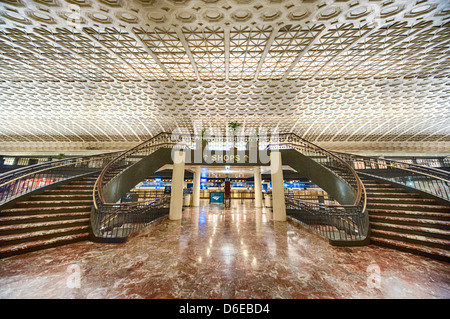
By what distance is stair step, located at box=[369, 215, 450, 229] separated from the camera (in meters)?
4.44

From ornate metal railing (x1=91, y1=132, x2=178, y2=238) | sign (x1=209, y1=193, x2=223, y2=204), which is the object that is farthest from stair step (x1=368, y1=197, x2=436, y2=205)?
sign (x1=209, y1=193, x2=223, y2=204)

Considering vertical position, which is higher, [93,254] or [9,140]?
[9,140]

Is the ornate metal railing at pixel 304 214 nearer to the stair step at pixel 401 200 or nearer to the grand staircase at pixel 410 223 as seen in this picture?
the grand staircase at pixel 410 223

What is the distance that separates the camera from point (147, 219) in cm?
720

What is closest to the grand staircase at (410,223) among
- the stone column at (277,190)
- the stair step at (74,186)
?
the stone column at (277,190)

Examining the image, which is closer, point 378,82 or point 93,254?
point 93,254

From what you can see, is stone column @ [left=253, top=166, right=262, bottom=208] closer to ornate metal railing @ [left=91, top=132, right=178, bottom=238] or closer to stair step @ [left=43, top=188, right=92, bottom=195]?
ornate metal railing @ [left=91, top=132, right=178, bottom=238]

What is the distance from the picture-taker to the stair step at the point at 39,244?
3.60 meters

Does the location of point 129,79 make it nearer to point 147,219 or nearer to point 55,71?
point 55,71

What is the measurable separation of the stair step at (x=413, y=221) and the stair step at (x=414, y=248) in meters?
0.81

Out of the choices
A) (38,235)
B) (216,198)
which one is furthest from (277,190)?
(38,235)

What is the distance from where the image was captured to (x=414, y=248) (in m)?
4.00
